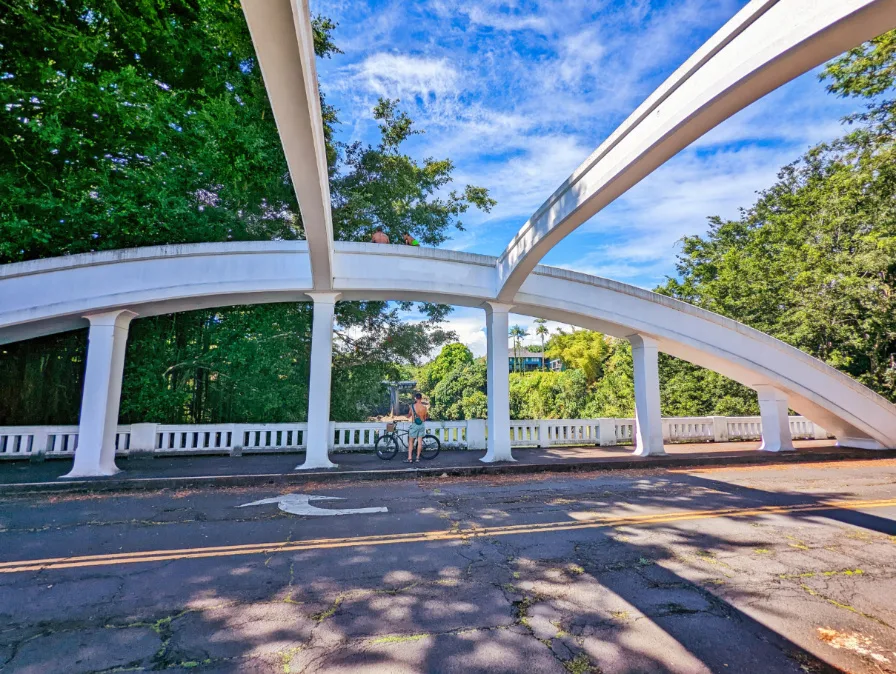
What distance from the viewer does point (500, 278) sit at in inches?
359

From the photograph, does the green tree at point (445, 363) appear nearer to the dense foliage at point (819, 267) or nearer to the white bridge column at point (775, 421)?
the dense foliage at point (819, 267)

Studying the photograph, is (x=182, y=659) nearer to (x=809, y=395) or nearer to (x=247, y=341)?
(x=247, y=341)

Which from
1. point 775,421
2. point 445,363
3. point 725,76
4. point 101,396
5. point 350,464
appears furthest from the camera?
point 445,363

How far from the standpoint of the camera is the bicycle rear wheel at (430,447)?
9758mm

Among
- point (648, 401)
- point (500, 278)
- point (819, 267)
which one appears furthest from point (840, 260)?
point (500, 278)

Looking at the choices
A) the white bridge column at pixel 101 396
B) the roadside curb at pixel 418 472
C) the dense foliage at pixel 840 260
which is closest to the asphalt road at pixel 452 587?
the roadside curb at pixel 418 472

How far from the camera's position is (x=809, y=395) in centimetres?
1026

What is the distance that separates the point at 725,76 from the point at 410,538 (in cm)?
536

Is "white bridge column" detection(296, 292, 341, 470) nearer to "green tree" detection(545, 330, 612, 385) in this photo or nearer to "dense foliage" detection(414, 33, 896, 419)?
"dense foliage" detection(414, 33, 896, 419)

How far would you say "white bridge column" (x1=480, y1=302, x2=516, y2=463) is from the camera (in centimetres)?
908

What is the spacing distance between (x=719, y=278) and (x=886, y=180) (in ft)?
21.6

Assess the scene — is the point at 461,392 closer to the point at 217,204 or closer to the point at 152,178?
the point at 217,204

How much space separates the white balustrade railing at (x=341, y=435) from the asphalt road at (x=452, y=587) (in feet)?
13.3

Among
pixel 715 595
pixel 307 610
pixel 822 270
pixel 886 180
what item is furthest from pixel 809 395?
pixel 307 610
